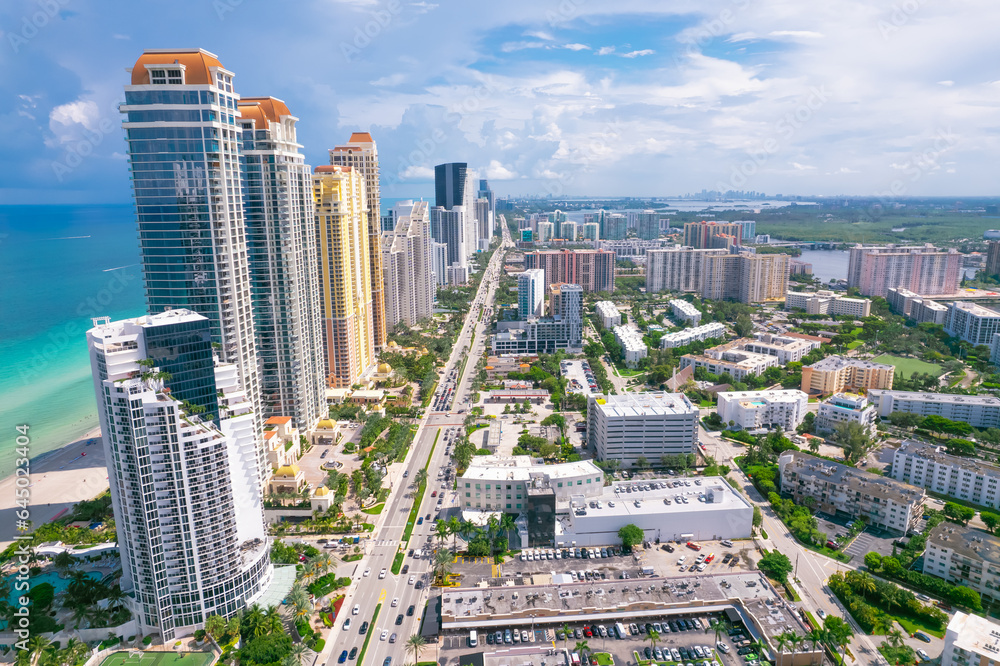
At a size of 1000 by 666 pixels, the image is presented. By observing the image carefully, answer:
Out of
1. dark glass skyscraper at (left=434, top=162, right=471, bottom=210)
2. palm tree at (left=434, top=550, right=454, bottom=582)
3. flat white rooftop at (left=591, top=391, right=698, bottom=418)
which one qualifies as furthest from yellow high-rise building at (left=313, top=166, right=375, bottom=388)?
dark glass skyscraper at (left=434, top=162, right=471, bottom=210)

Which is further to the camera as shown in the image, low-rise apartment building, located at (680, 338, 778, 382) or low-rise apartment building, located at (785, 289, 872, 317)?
low-rise apartment building, located at (785, 289, 872, 317)

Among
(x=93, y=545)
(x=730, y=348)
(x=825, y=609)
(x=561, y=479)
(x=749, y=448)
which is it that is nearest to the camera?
(x=825, y=609)

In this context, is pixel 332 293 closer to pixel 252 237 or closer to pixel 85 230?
pixel 252 237

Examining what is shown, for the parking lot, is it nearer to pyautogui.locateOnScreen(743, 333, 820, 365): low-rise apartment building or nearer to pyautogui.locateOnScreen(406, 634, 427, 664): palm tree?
pyautogui.locateOnScreen(406, 634, 427, 664): palm tree

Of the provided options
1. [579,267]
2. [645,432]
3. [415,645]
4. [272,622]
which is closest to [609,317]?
[579,267]

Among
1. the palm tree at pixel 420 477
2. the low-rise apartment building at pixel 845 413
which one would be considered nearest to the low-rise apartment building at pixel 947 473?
the low-rise apartment building at pixel 845 413

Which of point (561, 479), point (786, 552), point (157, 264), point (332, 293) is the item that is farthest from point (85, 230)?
point (786, 552)

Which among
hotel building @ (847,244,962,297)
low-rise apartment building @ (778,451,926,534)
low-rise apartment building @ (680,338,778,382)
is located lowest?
low-rise apartment building @ (778,451,926,534)
